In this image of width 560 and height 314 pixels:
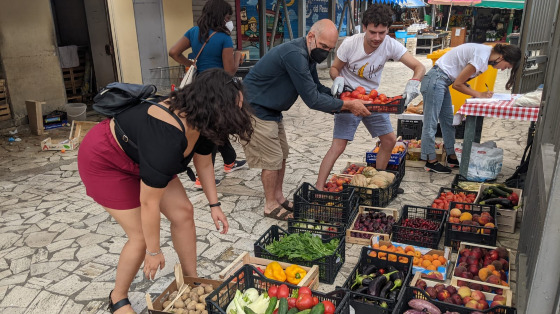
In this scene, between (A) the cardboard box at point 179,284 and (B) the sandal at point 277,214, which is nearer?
(A) the cardboard box at point 179,284

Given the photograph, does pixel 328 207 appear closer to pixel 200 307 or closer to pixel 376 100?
pixel 376 100

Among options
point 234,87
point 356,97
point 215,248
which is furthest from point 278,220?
point 234,87

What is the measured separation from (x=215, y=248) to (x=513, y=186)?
390 cm

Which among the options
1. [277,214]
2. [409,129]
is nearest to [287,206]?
[277,214]

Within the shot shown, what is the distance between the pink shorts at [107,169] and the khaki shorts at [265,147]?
194 cm

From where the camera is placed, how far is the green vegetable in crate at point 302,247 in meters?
3.96

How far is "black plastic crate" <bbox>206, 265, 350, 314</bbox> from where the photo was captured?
3.04 m

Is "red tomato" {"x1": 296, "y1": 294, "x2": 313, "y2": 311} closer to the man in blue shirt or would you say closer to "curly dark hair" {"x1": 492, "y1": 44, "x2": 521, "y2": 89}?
the man in blue shirt

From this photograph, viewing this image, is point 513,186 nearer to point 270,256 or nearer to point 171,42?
point 270,256

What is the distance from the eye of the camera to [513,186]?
5809 mm

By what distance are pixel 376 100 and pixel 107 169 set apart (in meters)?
3.14

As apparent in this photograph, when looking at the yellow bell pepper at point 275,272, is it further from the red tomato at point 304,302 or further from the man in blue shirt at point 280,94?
the man in blue shirt at point 280,94

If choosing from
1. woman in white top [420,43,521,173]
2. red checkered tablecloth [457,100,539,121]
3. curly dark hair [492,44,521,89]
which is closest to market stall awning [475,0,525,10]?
woman in white top [420,43,521,173]

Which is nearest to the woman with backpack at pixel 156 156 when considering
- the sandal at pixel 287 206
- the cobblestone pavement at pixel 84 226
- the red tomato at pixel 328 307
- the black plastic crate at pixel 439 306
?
the cobblestone pavement at pixel 84 226
